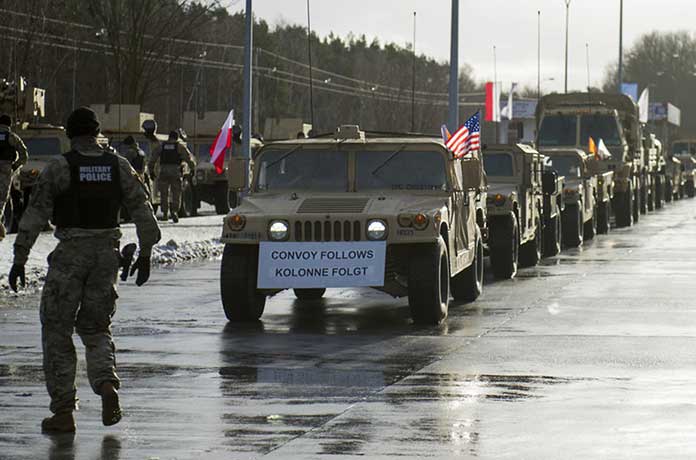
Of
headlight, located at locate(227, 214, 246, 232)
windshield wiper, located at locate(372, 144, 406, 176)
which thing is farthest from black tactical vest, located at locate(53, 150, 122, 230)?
windshield wiper, located at locate(372, 144, 406, 176)

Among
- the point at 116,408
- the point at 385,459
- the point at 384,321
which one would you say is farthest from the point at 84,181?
the point at 384,321

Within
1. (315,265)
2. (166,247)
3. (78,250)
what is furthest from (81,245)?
(166,247)

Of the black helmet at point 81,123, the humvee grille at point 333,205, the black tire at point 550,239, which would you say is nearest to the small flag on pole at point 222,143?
the black tire at point 550,239

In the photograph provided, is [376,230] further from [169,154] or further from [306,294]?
[169,154]

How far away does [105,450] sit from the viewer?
9.31m

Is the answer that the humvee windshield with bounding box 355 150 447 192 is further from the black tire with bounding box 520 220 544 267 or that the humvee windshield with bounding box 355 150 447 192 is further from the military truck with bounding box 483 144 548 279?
the black tire with bounding box 520 220 544 267

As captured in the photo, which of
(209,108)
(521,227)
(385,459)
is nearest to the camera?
(385,459)

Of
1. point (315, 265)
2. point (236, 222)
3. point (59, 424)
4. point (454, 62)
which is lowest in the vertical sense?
point (59, 424)

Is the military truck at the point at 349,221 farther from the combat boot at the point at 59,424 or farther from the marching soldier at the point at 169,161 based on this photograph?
the marching soldier at the point at 169,161

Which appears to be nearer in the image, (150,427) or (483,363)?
(150,427)

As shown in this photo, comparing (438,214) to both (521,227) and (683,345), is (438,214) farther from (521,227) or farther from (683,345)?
(521,227)

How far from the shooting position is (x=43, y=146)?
3309 centimetres

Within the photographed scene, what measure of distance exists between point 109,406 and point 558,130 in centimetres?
3019

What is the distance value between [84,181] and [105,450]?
1.57 m
